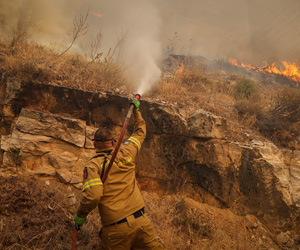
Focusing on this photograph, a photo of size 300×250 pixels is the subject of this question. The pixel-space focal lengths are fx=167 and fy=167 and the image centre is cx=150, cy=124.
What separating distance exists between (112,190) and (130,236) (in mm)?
548

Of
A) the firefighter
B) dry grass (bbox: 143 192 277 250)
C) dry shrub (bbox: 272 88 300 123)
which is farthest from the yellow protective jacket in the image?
dry shrub (bbox: 272 88 300 123)

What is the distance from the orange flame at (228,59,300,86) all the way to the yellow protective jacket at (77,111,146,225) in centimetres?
1813

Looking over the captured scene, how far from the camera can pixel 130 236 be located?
1.90 m

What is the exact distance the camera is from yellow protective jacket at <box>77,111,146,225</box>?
178 cm

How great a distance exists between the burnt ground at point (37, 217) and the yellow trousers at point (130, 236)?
115 centimetres

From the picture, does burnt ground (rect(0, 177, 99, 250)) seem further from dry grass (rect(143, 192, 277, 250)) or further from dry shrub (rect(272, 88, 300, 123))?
dry shrub (rect(272, 88, 300, 123))

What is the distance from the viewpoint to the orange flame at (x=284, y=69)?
1449 cm

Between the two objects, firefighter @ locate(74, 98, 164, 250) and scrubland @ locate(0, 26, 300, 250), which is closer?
firefighter @ locate(74, 98, 164, 250)

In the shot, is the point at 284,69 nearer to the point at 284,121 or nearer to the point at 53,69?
the point at 284,121

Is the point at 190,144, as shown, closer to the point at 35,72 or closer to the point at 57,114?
the point at 57,114

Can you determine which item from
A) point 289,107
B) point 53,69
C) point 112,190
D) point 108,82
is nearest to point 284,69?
point 289,107

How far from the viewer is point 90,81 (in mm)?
5031

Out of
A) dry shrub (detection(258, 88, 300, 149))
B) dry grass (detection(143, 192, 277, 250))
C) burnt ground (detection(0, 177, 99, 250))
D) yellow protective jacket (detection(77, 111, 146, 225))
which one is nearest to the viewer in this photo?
yellow protective jacket (detection(77, 111, 146, 225))

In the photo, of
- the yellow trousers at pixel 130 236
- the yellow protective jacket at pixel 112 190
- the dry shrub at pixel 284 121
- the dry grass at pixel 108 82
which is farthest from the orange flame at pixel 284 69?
the yellow trousers at pixel 130 236
